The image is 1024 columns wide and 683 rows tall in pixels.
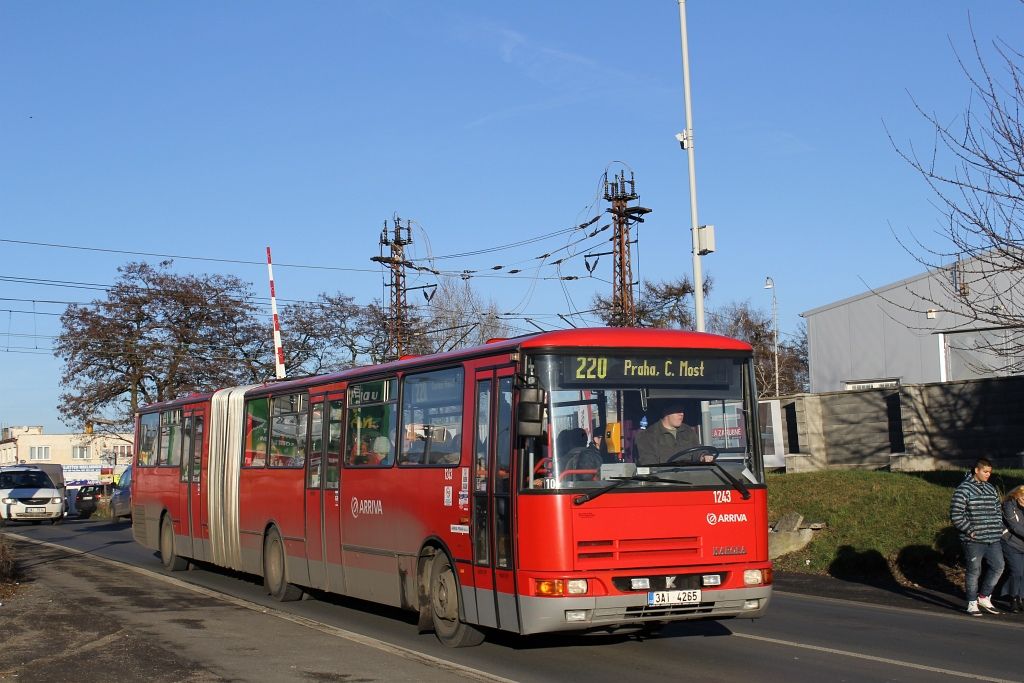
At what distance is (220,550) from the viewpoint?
19.5 metres

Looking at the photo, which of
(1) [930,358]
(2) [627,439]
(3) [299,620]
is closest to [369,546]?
(3) [299,620]

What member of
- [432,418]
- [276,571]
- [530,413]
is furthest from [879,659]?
[276,571]

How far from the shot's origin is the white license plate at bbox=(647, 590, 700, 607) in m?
10.4

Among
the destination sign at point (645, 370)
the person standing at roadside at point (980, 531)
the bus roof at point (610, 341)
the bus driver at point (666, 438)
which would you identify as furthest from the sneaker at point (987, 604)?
the bus driver at point (666, 438)

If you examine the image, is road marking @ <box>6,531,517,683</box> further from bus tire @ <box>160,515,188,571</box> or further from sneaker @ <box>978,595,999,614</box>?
sneaker @ <box>978,595,999,614</box>

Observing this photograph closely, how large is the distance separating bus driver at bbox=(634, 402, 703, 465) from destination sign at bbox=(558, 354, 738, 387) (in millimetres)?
321

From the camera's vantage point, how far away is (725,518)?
35.2ft

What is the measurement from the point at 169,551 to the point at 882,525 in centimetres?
1271

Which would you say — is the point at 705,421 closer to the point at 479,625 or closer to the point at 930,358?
the point at 479,625

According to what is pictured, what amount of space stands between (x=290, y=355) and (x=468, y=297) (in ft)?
42.8

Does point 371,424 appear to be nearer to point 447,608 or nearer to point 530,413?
point 447,608

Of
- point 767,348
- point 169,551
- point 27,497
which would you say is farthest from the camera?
point 767,348

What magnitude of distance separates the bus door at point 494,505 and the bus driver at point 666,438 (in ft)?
3.90

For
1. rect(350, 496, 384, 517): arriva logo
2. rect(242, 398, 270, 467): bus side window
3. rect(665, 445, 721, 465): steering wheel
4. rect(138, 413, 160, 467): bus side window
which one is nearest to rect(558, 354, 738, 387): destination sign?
rect(665, 445, 721, 465): steering wheel
